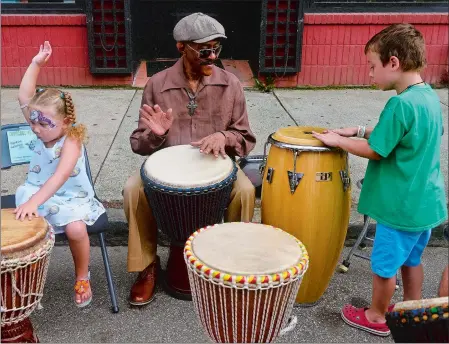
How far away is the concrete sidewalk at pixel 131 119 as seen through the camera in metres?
3.99

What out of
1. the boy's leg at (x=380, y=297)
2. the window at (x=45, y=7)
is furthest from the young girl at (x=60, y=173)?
the window at (x=45, y=7)

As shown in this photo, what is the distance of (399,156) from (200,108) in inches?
44.2

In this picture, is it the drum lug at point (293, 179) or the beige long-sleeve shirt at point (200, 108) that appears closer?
the drum lug at point (293, 179)

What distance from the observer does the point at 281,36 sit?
6.99 m

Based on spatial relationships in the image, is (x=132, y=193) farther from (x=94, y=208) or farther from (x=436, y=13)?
(x=436, y=13)

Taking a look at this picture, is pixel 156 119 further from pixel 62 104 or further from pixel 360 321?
pixel 360 321

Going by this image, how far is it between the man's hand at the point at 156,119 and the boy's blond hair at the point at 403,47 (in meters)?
1.07

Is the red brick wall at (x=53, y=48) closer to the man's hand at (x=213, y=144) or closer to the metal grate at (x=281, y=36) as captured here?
the metal grate at (x=281, y=36)

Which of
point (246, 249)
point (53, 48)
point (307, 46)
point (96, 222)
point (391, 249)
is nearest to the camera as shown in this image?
point (246, 249)

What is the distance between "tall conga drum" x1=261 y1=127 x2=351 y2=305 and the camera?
2.52 metres

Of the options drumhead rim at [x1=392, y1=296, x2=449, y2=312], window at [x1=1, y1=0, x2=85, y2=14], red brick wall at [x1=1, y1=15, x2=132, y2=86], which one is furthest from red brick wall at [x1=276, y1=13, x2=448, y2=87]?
drumhead rim at [x1=392, y1=296, x2=449, y2=312]

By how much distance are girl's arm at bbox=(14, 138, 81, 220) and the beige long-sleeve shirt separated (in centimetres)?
41

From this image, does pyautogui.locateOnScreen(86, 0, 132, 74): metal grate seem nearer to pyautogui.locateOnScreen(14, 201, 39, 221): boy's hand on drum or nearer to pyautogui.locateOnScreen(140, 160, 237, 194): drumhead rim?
pyautogui.locateOnScreen(140, 160, 237, 194): drumhead rim

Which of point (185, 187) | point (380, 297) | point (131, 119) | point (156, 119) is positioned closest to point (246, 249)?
point (185, 187)
